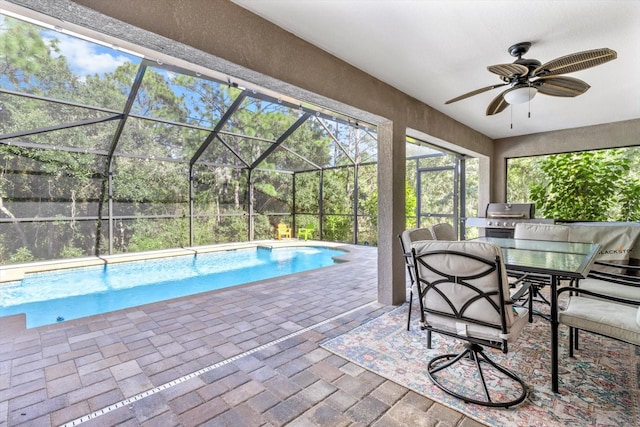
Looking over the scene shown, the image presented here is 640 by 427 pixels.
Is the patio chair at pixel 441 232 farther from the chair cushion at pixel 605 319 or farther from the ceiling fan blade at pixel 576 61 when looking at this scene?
the ceiling fan blade at pixel 576 61

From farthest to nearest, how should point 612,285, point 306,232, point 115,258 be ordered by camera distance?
1. point 306,232
2. point 115,258
3. point 612,285

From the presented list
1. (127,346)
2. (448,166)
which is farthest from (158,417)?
(448,166)

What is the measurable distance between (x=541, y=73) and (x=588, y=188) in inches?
177

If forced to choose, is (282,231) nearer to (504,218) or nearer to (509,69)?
(504,218)

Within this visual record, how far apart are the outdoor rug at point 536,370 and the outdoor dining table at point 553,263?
0.20m

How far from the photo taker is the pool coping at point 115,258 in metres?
5.63

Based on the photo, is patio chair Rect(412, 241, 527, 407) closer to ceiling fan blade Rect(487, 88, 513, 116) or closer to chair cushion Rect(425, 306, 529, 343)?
chair cushion Rect(425, 306, 529, 343)

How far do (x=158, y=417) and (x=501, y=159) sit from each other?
7.16m

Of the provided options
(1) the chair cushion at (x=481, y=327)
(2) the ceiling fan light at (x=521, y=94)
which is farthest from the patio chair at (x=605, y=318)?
(2) the ceiling fan light at (x=521, y=94)

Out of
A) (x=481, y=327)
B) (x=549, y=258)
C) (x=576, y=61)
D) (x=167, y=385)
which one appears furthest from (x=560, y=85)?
(x=167, y=385)

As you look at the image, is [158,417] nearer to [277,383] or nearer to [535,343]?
[277,383]

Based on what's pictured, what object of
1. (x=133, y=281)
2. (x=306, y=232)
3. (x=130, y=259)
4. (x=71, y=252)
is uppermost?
(x=306, y=232)

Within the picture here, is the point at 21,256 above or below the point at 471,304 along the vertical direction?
below

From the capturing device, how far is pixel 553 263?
225 centimetres
